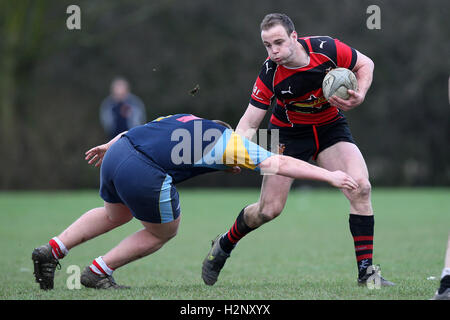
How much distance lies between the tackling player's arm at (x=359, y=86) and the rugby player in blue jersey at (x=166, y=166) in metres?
0.78

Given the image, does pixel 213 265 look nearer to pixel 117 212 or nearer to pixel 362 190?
pixel 117 212

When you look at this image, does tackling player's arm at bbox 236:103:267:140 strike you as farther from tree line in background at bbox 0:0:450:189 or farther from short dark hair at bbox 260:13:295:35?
tree line in background at bbox 0:0:450:189

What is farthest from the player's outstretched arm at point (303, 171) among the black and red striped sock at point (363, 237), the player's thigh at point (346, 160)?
the black and red striped sock at point (363, 237)

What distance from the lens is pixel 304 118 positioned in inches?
232

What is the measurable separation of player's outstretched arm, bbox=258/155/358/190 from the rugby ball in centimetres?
85

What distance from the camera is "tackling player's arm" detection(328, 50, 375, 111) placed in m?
5.22

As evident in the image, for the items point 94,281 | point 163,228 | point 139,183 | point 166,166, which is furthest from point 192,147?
point 94,281

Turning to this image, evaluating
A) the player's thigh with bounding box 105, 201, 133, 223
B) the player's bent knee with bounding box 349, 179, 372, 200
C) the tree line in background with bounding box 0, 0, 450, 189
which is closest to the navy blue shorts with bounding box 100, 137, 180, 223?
the player's thigh with bounding box 105, 201, 133, 223

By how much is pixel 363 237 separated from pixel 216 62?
2220 centimetres

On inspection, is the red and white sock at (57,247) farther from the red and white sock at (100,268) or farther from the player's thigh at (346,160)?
the player's thigh at (346,160)

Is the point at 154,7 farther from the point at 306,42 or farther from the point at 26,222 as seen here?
the point at 306,42

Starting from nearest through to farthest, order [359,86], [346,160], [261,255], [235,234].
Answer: [359,86] → [346,160] → [235,234] → [261,255]

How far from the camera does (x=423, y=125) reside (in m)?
26.3

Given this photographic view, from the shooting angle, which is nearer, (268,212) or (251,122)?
(251,122)
